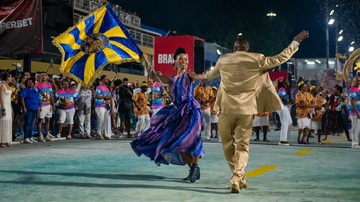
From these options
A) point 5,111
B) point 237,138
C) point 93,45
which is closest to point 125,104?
point 5,111

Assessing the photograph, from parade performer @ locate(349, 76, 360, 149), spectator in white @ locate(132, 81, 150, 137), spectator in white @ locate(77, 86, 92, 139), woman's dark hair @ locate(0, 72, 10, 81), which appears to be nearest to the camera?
parade performer @ locate(349, 76, 360, 149)

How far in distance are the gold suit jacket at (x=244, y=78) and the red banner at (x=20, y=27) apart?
379 inches

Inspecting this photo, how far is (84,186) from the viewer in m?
5.79

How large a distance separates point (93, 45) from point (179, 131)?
8.60 ft

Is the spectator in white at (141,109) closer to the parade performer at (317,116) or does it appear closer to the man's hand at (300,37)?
the parade performer at (317,116)

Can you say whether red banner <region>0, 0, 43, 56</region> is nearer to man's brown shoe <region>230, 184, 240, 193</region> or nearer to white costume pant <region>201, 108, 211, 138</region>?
white costume pant <region>201, 108, 211, 138</region>

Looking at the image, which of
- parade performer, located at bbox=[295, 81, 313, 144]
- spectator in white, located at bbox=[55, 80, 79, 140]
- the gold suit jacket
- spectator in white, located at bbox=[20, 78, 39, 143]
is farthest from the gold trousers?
spectator in white, located at bbox=[55, 80, 79, 140]

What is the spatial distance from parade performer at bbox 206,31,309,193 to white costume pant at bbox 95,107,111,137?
9.18m

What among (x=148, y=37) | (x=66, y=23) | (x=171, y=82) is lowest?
(x=171, y=82)

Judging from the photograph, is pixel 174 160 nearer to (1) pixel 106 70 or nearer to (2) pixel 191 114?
(2) pixel 191 114

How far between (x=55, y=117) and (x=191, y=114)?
9.77 meters

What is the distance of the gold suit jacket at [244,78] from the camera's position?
5.51m

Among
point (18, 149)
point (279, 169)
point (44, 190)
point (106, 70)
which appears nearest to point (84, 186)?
point (44, 190)

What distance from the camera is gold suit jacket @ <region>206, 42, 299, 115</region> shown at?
551 cm
